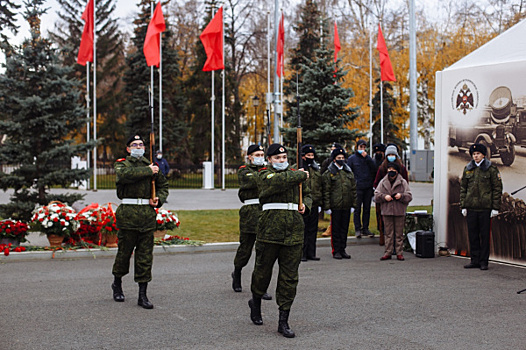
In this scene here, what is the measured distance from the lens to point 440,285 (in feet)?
28.6

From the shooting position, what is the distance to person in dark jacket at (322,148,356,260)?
11148 mm

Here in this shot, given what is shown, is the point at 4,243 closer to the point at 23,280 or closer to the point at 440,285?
the point at 23,280

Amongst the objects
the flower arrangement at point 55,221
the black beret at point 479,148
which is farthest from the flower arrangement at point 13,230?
the black beret at point 479,148

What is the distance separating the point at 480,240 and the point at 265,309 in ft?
16.2

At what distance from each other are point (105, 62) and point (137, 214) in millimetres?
42147

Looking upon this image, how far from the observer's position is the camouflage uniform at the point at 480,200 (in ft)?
33.0

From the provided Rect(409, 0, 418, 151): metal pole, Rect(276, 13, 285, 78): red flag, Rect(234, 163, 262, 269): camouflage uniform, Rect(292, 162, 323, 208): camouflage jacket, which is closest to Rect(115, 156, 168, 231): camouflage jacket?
Rect(234, 163, 262, 269): camouflage uniform

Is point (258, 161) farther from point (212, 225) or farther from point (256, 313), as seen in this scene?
point (212, 225)

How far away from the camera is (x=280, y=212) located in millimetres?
6383

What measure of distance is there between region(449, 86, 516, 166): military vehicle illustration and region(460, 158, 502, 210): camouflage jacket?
0.68 metres

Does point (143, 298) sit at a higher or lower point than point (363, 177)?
lower

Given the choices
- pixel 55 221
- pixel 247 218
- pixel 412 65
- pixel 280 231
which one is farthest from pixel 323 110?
pixel 280 231

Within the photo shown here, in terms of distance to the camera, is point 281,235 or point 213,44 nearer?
point 281,235

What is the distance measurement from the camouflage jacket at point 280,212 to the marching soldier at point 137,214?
5.44 feet
